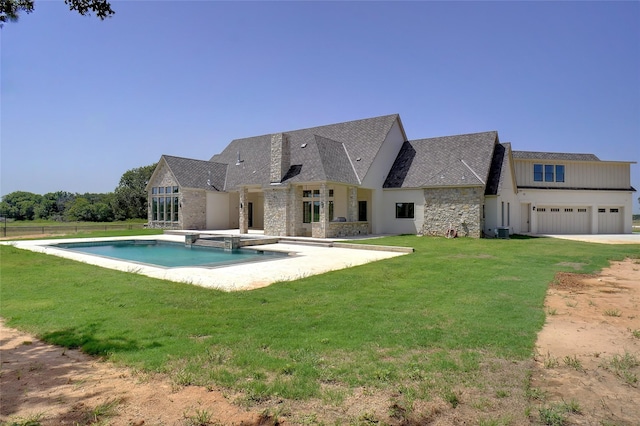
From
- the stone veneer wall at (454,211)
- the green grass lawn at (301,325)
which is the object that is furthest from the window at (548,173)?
the green grass lawn at (301,325)

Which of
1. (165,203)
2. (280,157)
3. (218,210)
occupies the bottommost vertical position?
(218,210)

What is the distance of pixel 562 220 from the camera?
28531mm

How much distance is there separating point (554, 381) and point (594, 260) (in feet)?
41.0

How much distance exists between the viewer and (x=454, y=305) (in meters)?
7.32

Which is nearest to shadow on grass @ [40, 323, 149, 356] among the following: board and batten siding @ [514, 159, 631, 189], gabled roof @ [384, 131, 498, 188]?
gabled roof @ [384, 131, 498, 188]

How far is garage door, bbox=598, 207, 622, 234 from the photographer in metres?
28.7

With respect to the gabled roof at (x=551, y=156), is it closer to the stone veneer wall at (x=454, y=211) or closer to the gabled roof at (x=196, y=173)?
the stone veneer wall at (x=454, y=211)

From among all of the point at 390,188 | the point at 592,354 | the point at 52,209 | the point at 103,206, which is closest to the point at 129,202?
the point at 103,206

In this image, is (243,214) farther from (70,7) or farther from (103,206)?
(103,206)

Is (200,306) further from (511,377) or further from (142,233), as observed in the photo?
(142,233)

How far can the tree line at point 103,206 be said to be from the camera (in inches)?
1940

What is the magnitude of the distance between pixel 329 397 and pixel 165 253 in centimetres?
1685

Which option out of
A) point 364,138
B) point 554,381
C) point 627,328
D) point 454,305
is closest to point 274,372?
point 554,381

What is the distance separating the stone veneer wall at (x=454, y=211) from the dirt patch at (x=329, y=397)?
1805cm
